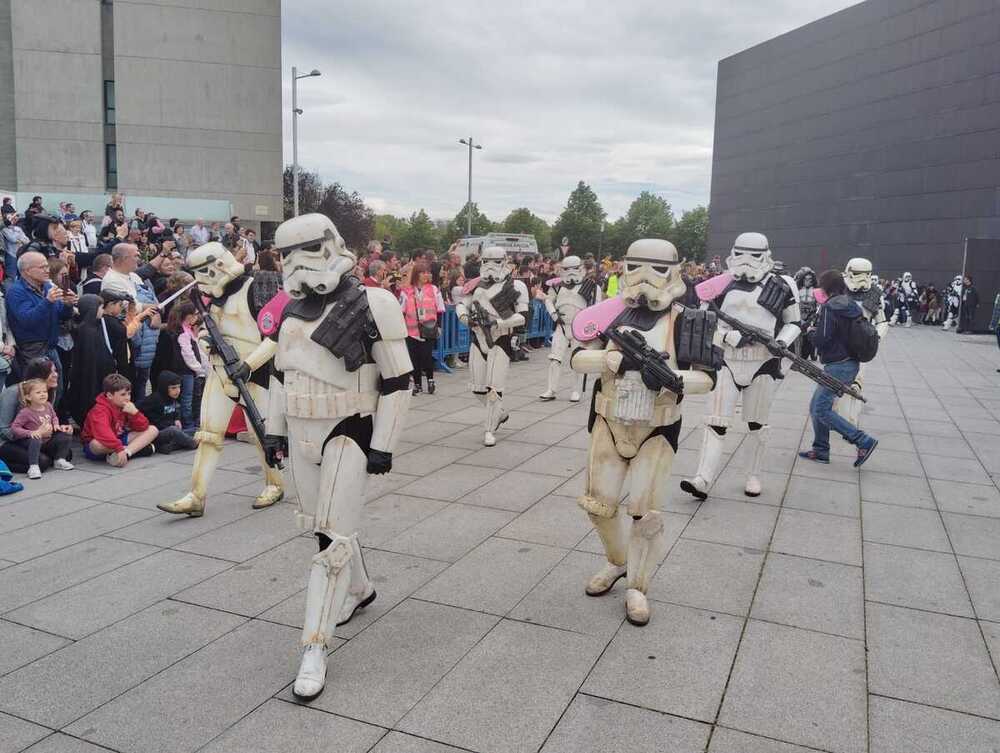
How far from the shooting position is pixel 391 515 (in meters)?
6.25

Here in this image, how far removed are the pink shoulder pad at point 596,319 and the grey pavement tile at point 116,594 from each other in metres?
2.84

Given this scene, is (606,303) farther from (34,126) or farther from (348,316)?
(34,126)

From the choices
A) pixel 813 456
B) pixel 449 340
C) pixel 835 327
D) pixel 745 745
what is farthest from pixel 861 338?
pixel 449 340

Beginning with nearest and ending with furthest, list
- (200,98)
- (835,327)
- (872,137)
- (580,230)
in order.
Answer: (835,327)
(200,98)
(872,137)
(580,230)

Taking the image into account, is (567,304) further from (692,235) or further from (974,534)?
(692,235)

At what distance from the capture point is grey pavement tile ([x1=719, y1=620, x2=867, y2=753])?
11.1 feet

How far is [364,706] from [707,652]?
1.80m

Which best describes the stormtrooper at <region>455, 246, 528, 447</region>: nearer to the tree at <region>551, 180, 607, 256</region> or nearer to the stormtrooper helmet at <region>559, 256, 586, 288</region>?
the stormtrooper helmet at <region>559, 256, 586, 288</region>

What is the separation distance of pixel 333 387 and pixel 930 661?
3399mm

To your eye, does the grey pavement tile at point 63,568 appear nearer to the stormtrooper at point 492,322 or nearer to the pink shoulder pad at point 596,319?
the pink shoulder pad at point 596,319

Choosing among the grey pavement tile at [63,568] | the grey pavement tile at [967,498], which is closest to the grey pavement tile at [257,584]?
the grey pavement tile at [63,568]

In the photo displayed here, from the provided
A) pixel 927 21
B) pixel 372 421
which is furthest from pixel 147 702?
pixel 927 21

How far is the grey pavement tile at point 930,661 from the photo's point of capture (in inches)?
145

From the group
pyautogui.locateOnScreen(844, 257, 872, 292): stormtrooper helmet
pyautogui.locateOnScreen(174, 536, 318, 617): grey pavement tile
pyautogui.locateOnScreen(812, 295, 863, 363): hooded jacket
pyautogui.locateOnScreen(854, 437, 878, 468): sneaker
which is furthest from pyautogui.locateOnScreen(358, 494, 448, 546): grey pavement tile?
pyautogui.locateOnScreen(844, 257, 872, 292): stormtrooper helmet
